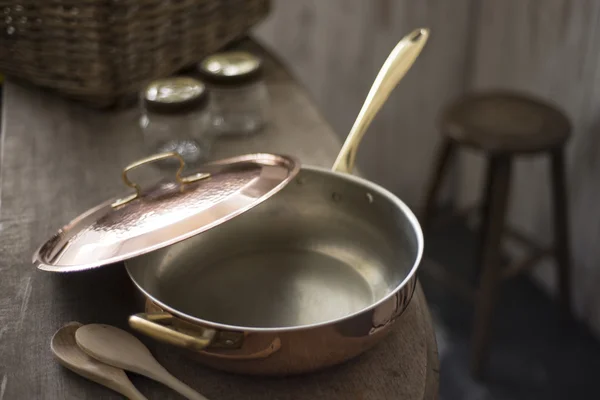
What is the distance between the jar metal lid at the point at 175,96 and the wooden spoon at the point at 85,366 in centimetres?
33

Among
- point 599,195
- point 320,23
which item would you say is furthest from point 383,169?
point 599,195

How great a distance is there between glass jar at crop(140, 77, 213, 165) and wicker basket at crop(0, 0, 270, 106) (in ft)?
0.27

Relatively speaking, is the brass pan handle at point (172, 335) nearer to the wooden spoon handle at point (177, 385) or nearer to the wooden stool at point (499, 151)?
the wooden spoon handle at point (177, 385)

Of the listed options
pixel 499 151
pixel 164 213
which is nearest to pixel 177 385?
pixel 164 213

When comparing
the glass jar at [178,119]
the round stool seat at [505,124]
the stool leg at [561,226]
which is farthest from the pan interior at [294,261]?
the stool leg at [561,226]

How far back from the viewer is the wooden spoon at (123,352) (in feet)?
1.68

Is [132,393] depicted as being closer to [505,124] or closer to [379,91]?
[379,91]

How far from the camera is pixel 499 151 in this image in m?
1.25

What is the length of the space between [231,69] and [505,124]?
25.6 inches

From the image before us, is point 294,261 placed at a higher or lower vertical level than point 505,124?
higher

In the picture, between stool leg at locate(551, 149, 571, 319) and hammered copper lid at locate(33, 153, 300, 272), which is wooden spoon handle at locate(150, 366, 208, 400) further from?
stool leg at locate(551, 149, 571, 319)

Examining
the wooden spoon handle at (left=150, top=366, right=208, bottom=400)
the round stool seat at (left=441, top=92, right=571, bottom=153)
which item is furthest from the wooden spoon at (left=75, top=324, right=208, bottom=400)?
the round stool seat at (left=441, top=92, right=571, bottom=153)

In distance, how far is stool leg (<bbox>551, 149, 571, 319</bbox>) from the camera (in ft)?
4.40

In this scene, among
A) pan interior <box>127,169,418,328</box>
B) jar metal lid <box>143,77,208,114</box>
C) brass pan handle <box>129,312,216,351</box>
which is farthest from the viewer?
jar metal lid <box>143,77,208,114</box>
